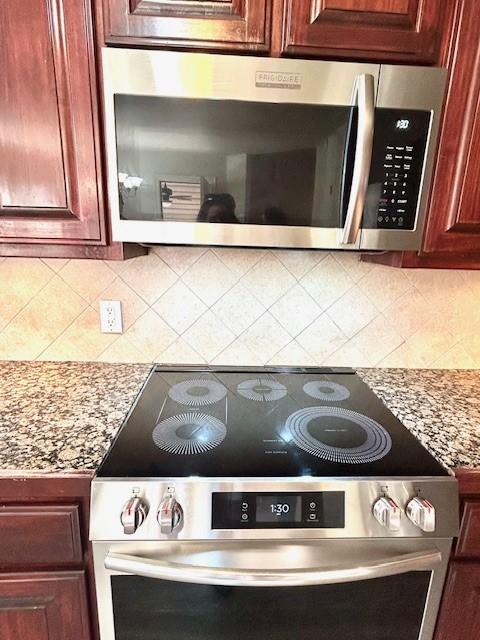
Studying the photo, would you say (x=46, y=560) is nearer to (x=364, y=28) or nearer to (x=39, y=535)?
(x=39, y=535)

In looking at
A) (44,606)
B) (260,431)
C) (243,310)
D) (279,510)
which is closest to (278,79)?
(243,310)

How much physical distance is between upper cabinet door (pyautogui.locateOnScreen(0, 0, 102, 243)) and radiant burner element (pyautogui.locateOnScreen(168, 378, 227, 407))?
52cm

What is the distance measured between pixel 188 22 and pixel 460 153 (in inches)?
28.7

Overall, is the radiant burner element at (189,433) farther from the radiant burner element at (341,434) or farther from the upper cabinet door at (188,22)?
the upper cabinet door at (188,22)

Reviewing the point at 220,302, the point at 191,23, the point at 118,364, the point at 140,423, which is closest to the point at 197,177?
the point at 191,23

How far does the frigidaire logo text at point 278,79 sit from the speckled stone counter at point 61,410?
→ 903 mm

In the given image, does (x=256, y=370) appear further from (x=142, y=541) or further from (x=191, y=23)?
(x=191, y=23)

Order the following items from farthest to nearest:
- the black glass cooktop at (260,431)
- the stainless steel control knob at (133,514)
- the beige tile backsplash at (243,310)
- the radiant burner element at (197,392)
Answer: the beige tile backsplash at (243,310)
the radiant burner element at (197,392)
the black glass cooktop at (260,431)
the stainless steel control knob at (133,514)

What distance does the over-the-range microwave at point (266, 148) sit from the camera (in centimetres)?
89

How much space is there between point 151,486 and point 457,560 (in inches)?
29.5

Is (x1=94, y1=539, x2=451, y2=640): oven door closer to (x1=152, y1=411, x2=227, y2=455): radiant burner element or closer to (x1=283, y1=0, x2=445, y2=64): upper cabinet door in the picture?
(x1=152, y1=411, x2=227, y2=455): radiant burner element

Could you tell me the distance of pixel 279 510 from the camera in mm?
825

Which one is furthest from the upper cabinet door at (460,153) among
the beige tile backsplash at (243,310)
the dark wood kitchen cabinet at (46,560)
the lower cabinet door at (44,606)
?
the lower cabinet door at (44,606)

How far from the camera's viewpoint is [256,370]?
1.41m
